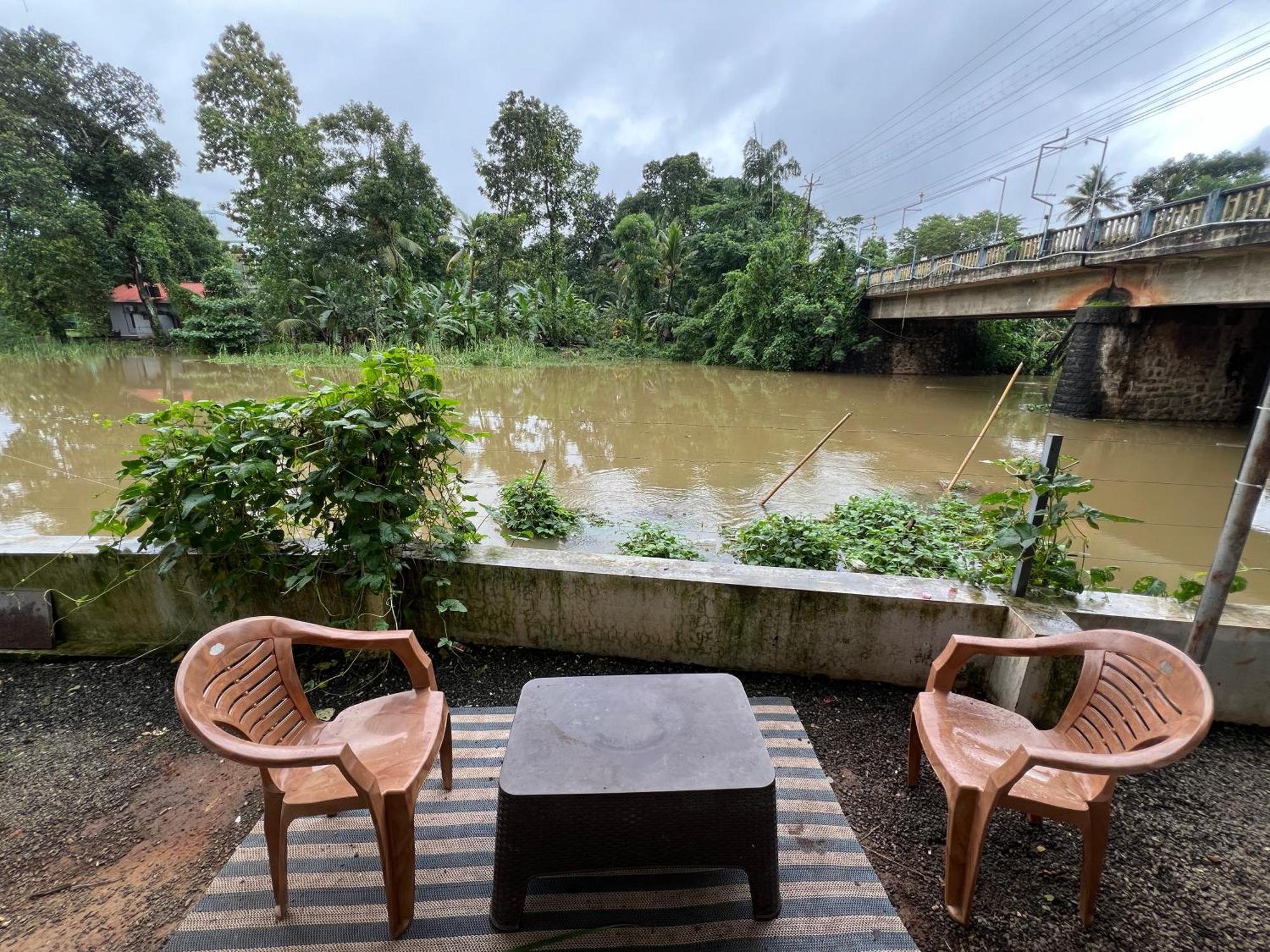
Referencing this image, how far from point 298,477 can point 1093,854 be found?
277 centimetres

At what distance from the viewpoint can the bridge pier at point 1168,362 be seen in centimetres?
1080

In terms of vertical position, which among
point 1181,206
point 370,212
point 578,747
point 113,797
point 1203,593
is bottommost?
point 113,797

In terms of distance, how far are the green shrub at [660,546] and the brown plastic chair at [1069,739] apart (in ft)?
5.83

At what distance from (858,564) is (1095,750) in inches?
68.1

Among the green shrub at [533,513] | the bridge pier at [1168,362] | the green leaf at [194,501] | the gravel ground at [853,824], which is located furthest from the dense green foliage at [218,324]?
the bridge pier at [1168,362]

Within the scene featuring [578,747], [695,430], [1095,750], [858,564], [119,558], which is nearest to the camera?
[578,747]

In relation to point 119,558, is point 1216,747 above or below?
below

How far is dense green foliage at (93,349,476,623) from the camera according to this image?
7.06 ft

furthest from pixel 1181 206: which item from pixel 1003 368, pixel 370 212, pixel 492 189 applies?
pixel 492 189

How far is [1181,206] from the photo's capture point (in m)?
8.30

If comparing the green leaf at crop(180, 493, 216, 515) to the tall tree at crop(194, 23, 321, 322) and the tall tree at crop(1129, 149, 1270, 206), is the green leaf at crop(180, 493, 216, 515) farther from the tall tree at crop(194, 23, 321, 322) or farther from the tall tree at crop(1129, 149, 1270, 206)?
the tall tree at crop(1129, 149, 1270, 206)

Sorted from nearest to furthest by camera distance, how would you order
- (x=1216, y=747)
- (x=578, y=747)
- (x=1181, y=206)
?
(x=578, y=747)
(x=1216, y=747)
(x=1181, y=206)

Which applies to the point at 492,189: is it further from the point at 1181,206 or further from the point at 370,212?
the point at 1181,206

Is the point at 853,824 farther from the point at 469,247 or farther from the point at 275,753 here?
the point at 469,247
